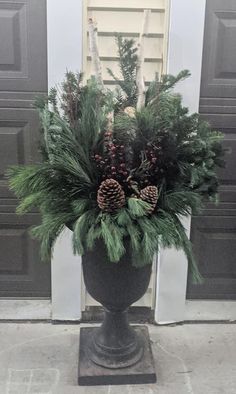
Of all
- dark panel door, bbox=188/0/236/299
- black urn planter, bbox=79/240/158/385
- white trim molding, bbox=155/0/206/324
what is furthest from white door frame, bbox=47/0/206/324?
black urn planter, bbox=79/240/158/385

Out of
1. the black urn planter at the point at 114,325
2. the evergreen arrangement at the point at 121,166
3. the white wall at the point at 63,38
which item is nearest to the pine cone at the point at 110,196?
the evergreen arrangement at the point at 121,166

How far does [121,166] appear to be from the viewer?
216 centimetres

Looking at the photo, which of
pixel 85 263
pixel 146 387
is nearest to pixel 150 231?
pixel 85 263

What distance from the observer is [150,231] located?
2.08 metres

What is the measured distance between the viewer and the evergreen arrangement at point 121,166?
2.13 m

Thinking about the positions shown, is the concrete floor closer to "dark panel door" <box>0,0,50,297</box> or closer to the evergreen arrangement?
"dark panel door" <box>0,0,50,297</box>

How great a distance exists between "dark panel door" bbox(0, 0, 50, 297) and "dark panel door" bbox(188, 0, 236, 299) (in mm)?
1009

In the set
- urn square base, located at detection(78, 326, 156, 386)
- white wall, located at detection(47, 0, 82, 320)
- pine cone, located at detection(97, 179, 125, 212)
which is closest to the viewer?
pine cone, located at detection(97, 179, 125, 212)

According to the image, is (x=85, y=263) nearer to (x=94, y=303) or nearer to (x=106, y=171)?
(x=106, y=171)

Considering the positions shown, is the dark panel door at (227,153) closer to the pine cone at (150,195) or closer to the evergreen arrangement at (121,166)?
the evergreen arrangement at (121,166)

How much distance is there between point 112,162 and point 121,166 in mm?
46

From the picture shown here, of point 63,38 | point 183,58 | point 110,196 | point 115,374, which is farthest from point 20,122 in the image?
point 115,374

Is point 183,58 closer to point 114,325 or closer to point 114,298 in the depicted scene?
point 114,298

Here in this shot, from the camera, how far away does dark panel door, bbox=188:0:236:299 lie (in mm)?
2895
